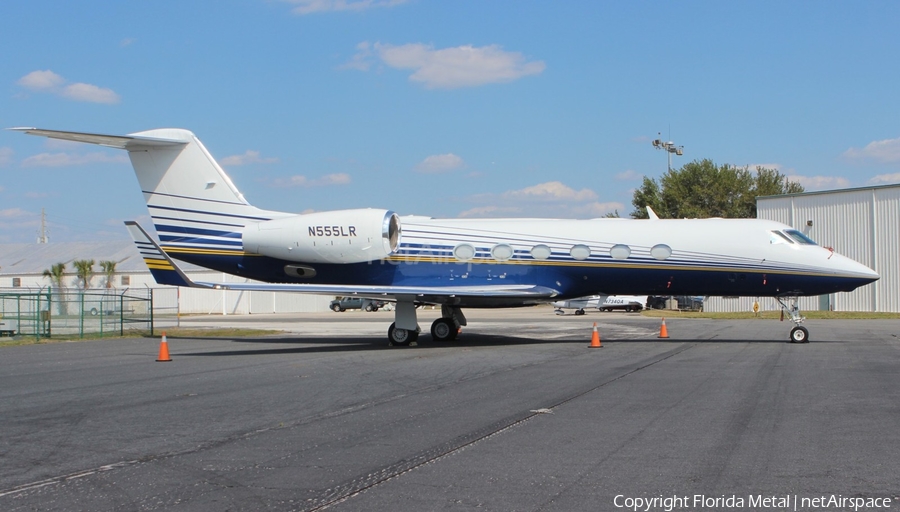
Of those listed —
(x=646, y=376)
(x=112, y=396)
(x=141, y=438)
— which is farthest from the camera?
(x=646, y=376)

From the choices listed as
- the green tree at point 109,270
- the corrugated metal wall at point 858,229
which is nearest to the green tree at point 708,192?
the corrugated metal wall at point 858,229

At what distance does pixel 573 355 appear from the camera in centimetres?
1784

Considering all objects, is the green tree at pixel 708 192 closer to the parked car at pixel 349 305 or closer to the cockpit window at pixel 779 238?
the parked car at pixel 349 305

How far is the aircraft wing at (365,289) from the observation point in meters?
19.8

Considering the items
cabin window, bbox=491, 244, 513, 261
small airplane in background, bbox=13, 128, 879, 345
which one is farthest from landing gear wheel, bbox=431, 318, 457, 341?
cabin window, bbox=491, 244, 513, 261

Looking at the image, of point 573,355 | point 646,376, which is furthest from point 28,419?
point 573,355

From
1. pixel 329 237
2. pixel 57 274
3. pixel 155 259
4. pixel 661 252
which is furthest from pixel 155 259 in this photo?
pixel 57 274

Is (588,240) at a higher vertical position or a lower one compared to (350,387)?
higher

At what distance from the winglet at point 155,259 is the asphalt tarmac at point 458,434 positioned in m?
3.36

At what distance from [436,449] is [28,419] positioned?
5506mm

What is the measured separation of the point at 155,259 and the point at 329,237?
4552 millimetres

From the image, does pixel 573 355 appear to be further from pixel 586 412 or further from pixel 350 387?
pixel 586 412

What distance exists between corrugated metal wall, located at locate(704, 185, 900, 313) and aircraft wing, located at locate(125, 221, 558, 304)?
32.0m

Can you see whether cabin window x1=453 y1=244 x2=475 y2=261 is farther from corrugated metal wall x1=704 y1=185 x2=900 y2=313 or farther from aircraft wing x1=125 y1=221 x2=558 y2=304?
corrugated metal wall x1=704 y1=185 x2=900 y2=313
